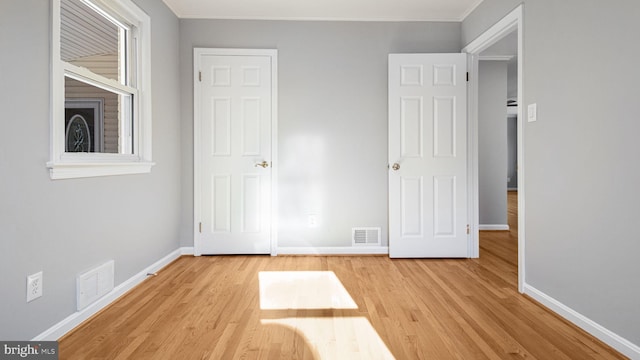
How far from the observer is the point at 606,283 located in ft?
5.87

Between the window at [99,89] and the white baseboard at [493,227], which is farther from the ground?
the window at [99,89]

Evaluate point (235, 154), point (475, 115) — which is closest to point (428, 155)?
point (475, 115)

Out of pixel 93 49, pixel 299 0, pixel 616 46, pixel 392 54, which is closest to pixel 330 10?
pixel 299 0

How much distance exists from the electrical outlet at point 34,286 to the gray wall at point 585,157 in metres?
2.99

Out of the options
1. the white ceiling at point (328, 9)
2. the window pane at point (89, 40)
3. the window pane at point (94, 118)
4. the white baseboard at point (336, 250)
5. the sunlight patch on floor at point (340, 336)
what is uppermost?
the white ceiling at point (328, 9)

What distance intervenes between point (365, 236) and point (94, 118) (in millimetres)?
2641

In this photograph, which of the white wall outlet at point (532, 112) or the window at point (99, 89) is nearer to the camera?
the window at point (99, 89)

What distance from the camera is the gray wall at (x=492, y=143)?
16.1ft

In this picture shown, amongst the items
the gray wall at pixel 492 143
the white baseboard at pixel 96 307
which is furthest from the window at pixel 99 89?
the gray wall at pixel 492 143

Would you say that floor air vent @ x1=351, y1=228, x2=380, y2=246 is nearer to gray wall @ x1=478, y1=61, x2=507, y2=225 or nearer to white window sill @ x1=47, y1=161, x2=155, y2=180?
white window sill @ x1=47, y1=161, x2=155, y2=180

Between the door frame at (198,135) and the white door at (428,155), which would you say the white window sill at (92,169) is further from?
the white door at (428,155)

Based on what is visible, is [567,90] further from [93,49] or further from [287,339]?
[93,49]

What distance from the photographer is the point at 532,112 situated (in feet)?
7.83

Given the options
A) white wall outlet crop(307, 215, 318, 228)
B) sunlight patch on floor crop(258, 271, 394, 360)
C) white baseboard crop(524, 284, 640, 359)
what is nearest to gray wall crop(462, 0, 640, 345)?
white baseboard crop(524, 284, 640, 359)
